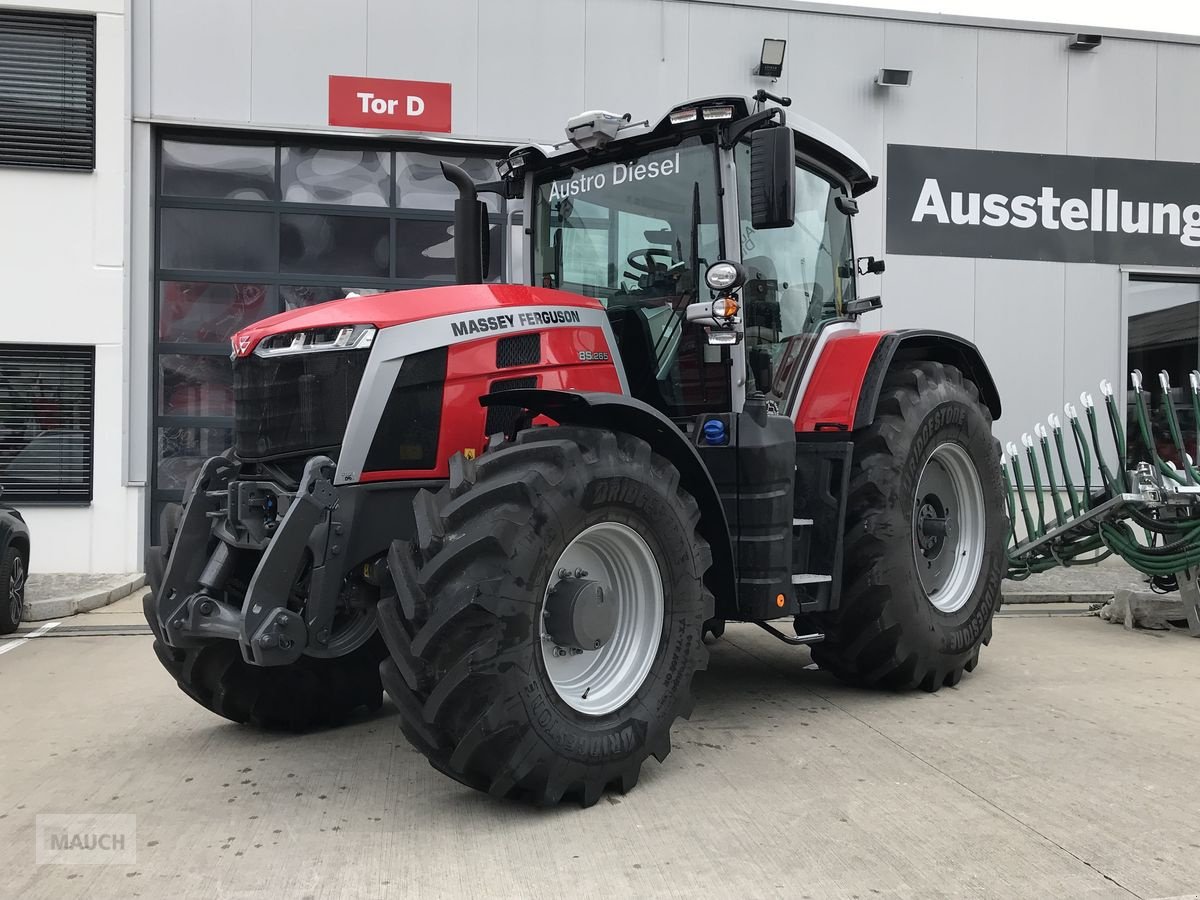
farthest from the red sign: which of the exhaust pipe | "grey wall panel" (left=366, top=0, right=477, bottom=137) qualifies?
the exhaust pipe

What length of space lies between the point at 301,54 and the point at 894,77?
5.94m

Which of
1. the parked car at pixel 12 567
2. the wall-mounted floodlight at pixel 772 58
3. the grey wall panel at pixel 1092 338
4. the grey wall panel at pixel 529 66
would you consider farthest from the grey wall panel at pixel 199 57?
the grey wall panel at pixel 1092 338

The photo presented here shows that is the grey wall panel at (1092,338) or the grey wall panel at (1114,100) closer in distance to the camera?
the grey wall panel at (1092,338)

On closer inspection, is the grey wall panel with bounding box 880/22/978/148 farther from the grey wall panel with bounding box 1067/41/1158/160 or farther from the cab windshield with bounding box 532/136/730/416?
the cab windshield with bounding box 532/136/730/416

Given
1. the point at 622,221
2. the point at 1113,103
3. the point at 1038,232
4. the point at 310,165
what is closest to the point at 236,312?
the point at 310,165

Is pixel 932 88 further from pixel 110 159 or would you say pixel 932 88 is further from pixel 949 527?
pixel 110 159

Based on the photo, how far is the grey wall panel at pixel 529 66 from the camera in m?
10.2

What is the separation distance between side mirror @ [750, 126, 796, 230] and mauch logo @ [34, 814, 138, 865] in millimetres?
3245

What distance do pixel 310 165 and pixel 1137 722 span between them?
28.3 feet

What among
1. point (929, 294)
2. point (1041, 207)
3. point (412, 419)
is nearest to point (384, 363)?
point (412, 419)

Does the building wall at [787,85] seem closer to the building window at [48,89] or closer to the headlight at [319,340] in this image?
the building window at [48,89]

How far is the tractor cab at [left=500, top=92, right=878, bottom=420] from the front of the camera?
4543 millimetres

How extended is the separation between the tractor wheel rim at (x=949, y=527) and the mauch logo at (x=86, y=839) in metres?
3.87

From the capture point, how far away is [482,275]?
5301 mm
